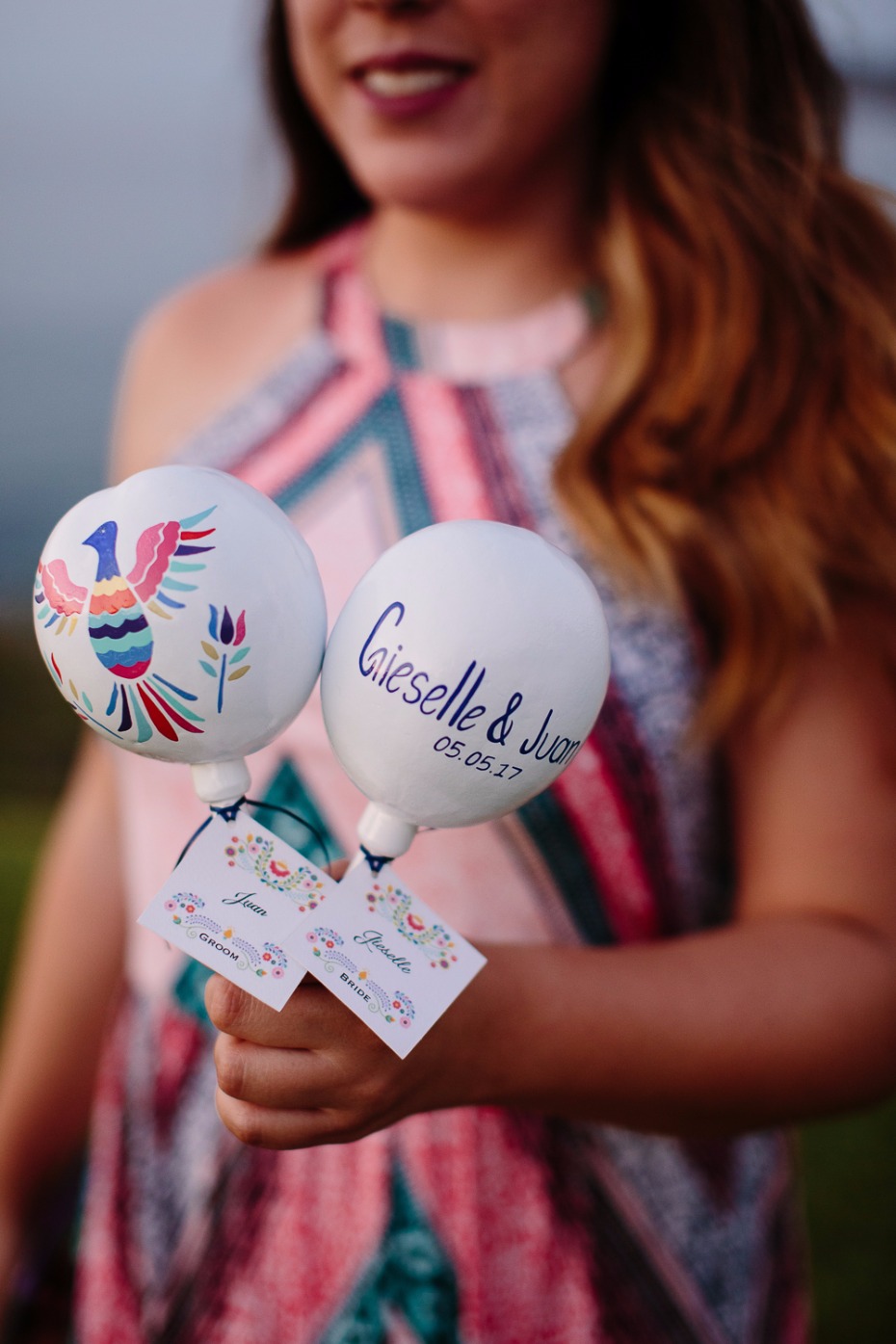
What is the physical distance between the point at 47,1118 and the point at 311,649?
0.68m

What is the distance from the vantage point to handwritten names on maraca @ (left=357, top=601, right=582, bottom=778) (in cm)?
44

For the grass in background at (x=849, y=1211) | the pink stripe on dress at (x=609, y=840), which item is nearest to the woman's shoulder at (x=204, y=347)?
the pink stripe on dress at (x=609, y=840)

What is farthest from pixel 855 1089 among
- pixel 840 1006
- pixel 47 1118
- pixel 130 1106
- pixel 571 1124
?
pixel 47 1118

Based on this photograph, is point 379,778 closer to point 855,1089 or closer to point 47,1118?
point 855,1089

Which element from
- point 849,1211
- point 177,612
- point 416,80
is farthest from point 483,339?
point 849,1211

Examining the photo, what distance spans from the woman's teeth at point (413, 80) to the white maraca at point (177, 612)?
1.33ft

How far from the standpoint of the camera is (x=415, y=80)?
0.72m

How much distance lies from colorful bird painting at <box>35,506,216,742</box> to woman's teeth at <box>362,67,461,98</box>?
430 mm

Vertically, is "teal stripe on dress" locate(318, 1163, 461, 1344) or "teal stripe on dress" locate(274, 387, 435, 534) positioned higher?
"teal stripe on dress" locate(274, 387, 435, 534)

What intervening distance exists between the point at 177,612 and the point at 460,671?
12 cm

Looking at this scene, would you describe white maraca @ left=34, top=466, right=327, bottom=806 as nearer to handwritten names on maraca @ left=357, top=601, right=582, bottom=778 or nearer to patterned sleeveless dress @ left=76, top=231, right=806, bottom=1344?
handwritten names on maraca @ left=357, top=601, right=582, bottom=778

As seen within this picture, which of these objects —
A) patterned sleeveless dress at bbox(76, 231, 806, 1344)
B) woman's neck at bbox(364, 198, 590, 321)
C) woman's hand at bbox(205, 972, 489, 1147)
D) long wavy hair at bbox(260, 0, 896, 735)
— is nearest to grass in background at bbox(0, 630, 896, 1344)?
patterned sleeveless dress at bbox(76, 231, 806, 1344)

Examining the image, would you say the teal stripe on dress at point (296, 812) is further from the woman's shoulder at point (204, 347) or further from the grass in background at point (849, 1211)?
the grass in background at point (849, 1211)

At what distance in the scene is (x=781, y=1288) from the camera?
0.87m
